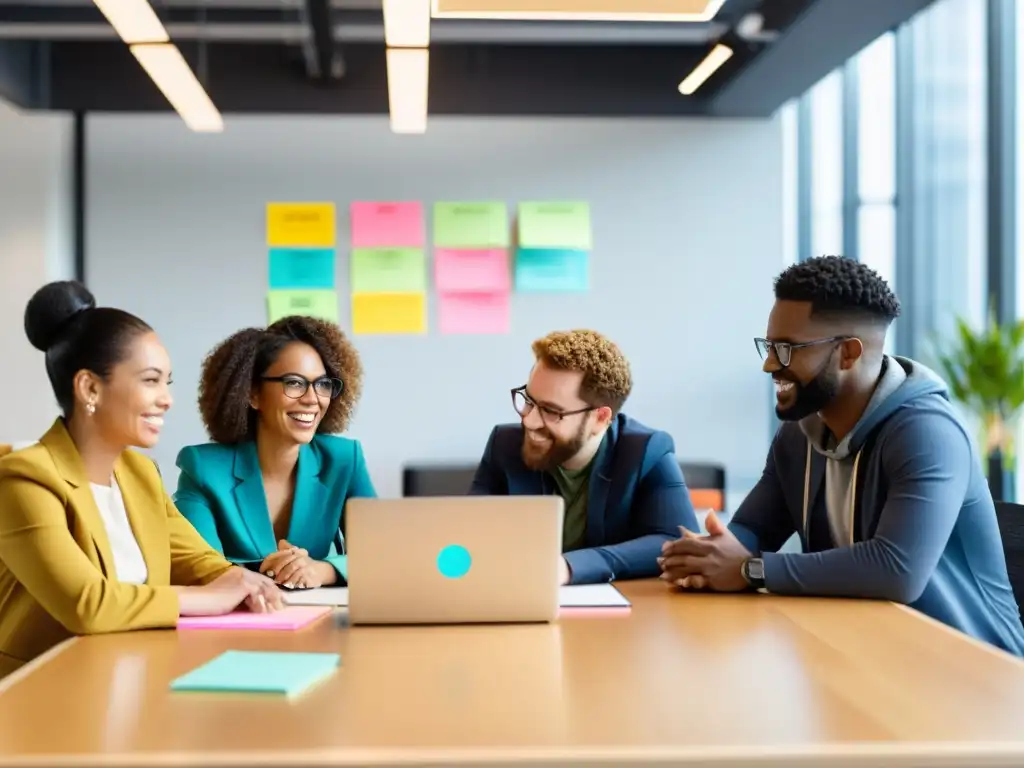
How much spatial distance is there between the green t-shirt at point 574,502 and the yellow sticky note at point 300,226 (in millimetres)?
2073

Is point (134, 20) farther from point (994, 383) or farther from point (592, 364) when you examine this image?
point (994, 383)

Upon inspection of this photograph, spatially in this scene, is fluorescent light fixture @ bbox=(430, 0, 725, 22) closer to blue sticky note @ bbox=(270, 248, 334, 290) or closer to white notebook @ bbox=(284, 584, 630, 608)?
white notebook @ bbox=(284, 584, 630, 608)

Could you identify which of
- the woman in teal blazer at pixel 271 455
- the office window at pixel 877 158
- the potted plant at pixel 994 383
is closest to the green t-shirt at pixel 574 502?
the woman in teal blazer at pixel 271 455

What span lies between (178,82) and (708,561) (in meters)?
2.11

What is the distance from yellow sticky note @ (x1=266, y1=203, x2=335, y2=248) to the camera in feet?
14.1

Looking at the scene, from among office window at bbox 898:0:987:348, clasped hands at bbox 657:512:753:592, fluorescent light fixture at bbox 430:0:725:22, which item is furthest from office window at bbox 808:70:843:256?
clasped hands at bbox 657:512:753:592

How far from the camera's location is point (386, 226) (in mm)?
4320

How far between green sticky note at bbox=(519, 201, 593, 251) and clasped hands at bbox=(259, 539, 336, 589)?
2.31m

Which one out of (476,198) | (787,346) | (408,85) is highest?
(408,85)

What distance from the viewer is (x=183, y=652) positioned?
1560 mm

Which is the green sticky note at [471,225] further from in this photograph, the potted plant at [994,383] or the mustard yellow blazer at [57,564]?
the mustard yellow blazer at [57,564]

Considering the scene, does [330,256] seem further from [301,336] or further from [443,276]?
[301,336]

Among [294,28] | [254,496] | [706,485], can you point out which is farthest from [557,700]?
[294,28]

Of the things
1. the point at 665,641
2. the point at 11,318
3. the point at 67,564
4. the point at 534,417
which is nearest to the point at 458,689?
the point at 665,641
